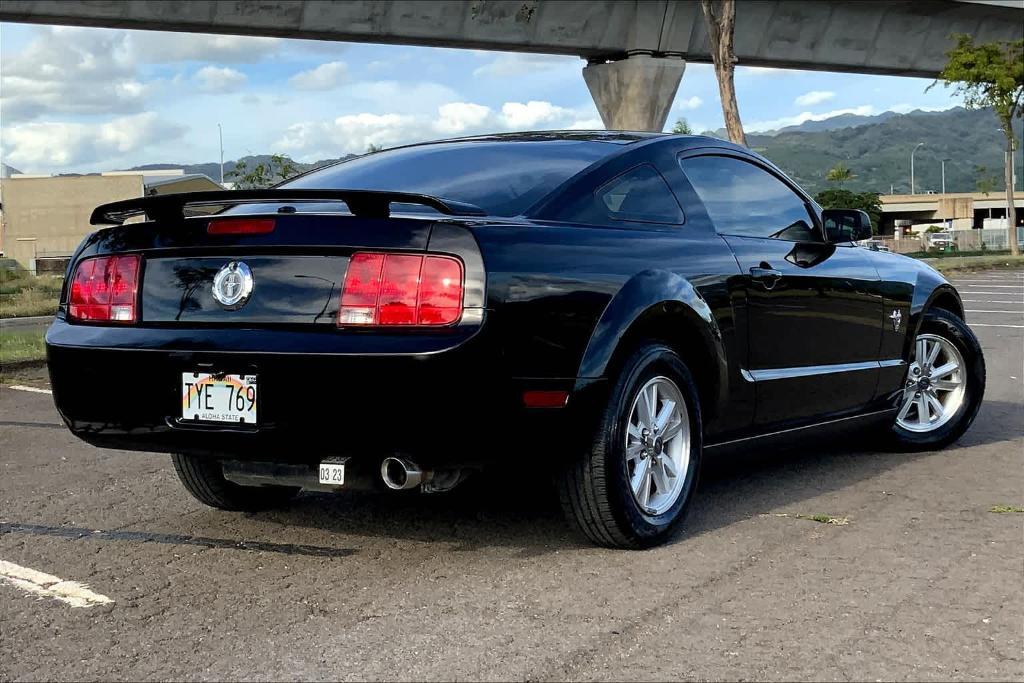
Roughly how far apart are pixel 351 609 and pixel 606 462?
0.97 m

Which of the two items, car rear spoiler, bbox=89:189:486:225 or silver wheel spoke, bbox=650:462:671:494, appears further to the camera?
silver wheel spoke, bbox=650:462:671:494

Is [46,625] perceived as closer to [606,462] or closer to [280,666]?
[280,666]

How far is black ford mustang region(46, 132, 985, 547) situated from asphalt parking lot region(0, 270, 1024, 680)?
0.97 feet

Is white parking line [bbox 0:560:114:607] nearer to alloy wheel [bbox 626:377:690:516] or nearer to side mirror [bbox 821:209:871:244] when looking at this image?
alloy wheel [bbox 626:377:690:516]

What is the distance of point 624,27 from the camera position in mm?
34812

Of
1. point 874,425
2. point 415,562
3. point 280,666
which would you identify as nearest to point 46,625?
point 280,666

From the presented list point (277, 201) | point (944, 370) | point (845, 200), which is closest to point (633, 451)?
point (277, 201)

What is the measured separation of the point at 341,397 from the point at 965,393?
397 centimetres

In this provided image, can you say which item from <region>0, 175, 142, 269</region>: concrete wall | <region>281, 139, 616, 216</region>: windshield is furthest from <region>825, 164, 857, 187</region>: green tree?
<region>281, 139, 616, 216</region>: windshield

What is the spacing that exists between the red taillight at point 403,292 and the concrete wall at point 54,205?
8233 cm

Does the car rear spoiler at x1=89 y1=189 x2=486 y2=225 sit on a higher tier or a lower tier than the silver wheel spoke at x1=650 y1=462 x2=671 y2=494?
higher

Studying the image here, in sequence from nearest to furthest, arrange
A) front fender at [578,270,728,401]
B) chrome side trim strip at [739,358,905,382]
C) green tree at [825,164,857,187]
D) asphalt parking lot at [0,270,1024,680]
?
asphalt parking lot at [0,270,1024,680], front fender at [578,270,728,401], chrome side trim strip at [739,358,905,382], green tree at [825,164,857,187]

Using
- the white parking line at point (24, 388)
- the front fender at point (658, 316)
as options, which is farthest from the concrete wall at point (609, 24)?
the front fender at point (658, 316)

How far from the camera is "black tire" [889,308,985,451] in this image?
657cm
